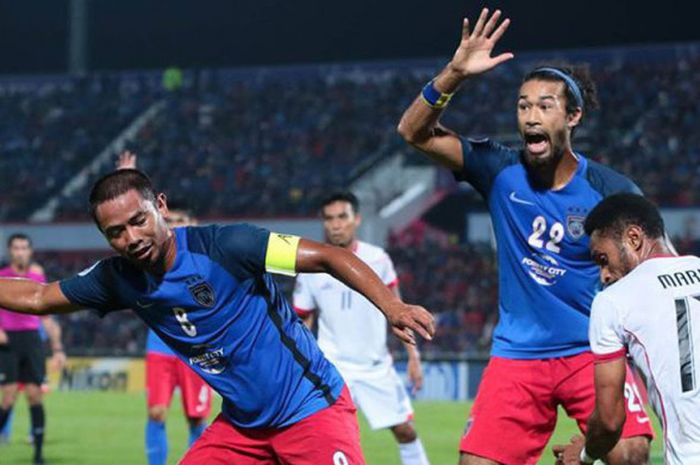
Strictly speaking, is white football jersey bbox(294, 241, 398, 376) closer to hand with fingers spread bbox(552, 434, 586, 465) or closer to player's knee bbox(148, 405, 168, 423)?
player's knee bbox(148, 405, 168, 423)

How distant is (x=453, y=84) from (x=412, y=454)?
481 centimetres

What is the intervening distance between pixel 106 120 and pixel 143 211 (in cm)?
3474

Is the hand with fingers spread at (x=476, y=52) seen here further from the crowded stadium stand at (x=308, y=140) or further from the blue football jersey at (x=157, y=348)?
the crowded stadium stand at (x=308, y=140)

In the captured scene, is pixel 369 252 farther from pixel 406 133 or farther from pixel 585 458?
pixel 585 458

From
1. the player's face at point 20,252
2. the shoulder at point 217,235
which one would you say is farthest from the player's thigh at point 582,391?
the player's face at point 20,252

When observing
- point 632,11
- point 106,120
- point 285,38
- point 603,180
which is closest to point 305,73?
point 285,38

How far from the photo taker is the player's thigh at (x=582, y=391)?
20.1 feet

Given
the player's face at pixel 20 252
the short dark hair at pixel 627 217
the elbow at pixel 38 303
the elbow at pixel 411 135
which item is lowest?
the elbow at pixel 38 303

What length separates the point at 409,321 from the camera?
493 centimetres

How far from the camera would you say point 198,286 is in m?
5.55

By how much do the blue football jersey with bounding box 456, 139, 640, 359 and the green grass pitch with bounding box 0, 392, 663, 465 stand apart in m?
5.96

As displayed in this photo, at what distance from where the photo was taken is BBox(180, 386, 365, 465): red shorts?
5613mm

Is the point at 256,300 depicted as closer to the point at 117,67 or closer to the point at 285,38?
the point at 285,38

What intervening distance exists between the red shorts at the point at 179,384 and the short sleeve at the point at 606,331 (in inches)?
250
